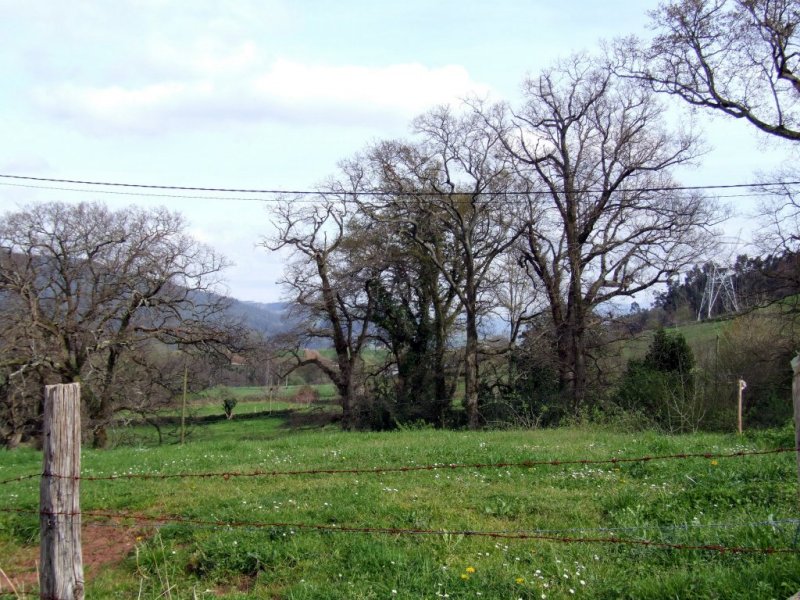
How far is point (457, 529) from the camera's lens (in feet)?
22.0

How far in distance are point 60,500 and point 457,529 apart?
3747 millimetres

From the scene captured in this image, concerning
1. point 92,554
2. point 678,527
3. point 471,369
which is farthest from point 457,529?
point 471,369

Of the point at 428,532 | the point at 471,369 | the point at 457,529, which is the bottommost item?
the point at 457,529

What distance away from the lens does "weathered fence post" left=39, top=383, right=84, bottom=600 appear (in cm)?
425

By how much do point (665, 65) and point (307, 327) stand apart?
20.5 meters

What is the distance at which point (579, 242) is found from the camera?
3025 centimetres

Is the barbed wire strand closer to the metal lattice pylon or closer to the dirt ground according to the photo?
the dirt ground

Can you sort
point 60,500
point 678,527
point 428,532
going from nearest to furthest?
1. point 60,500
2. point 428,532
3. point 678,527

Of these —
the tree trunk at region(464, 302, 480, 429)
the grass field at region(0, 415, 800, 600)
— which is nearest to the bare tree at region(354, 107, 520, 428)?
the tree trunk at region(464, 302, 480, 429)

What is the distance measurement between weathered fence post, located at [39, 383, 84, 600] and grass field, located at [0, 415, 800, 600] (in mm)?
1376

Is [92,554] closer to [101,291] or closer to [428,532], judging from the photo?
[428,532]

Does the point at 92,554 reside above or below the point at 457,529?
below

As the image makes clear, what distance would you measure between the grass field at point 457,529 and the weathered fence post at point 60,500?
1.38 meters

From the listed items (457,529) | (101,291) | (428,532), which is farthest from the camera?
(101,291)
